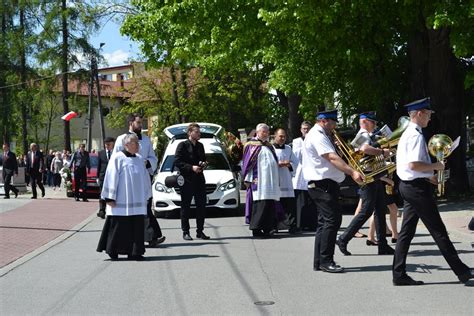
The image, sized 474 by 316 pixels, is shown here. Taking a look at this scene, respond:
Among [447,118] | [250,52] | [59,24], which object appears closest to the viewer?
[447,118]

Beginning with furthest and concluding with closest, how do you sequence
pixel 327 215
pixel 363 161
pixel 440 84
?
1. pixel 440 84
2. pixel 363 161
3. pixel 327 215

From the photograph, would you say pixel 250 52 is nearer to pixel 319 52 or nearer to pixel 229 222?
pixel 319 52

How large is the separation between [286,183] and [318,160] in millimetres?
4046

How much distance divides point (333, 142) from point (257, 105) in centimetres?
3328

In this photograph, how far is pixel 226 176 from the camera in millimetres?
15219

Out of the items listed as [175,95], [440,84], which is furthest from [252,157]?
[175,95]

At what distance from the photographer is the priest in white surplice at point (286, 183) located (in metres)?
11.8

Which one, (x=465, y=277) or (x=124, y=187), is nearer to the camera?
(x=465, y=277)

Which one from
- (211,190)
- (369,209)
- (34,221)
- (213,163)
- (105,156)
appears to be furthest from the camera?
(213,163)

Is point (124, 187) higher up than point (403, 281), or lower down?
higher up

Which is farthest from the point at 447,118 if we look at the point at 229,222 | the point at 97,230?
the point at 97,230

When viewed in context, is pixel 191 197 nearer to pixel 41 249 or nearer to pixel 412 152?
pixel 41 249

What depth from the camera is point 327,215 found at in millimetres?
7875

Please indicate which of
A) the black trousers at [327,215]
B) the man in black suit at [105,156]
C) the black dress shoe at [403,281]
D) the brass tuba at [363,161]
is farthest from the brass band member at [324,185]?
the man in black suit at [105,156]
